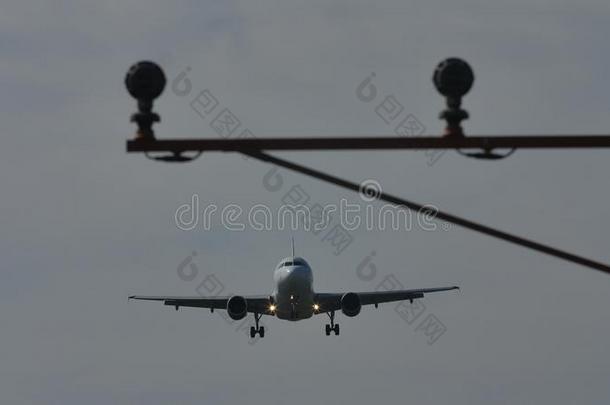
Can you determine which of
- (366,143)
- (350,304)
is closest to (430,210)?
(366,143)

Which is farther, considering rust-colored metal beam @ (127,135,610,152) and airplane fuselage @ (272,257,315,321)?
airplane fuselage @ (272,257,315,321)

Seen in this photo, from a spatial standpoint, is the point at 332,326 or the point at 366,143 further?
the point at 332,326

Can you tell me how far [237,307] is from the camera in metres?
74.4

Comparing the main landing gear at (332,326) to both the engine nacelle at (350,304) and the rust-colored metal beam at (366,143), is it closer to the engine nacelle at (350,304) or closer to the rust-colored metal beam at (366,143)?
the engine nacelle at (350,304)

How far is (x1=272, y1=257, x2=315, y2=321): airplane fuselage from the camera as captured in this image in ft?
223

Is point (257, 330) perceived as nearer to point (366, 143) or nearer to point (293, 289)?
point (293, 289)

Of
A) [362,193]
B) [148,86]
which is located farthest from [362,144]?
[148,86]

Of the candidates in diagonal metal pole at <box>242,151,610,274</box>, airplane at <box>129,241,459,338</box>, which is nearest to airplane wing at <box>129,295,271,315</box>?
airplane at <box>129,241,459,338</box>

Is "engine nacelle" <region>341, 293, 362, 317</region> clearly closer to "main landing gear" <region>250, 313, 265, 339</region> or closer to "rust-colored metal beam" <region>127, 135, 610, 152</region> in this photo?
"main landing gear" <region>250, 313, 265, 339</region>

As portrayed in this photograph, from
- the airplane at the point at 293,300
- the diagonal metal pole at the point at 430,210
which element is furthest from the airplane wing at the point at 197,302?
the diagonal metal pole at the point at 430,210

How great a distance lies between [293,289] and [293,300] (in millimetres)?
850

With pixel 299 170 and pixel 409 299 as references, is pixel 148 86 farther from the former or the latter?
pixel 409 299

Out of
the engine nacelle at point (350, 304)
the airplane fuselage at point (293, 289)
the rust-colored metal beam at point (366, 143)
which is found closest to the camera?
the rust-colored metal beam at point (366, 143)

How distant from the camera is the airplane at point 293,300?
6838cm
